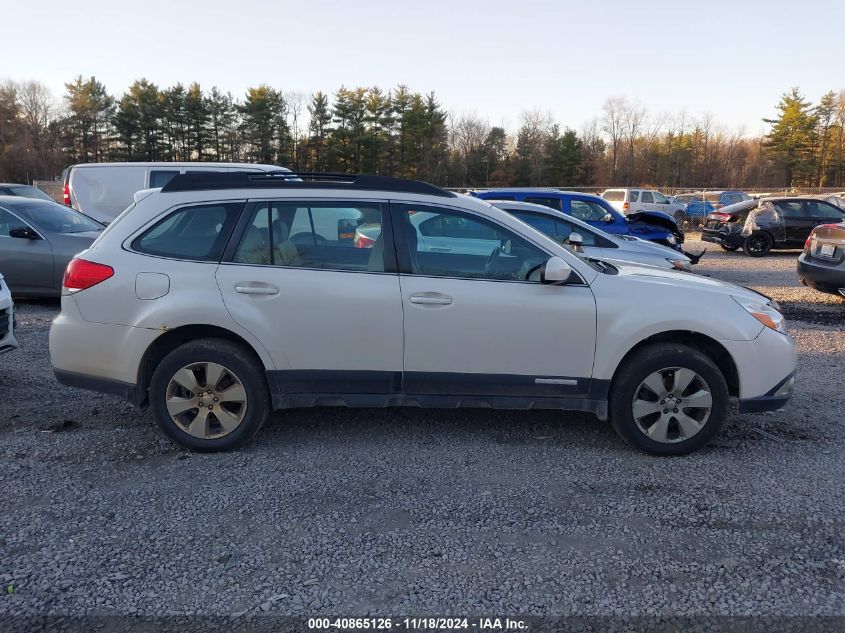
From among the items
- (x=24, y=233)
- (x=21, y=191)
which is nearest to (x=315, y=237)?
(x=24, y=233)

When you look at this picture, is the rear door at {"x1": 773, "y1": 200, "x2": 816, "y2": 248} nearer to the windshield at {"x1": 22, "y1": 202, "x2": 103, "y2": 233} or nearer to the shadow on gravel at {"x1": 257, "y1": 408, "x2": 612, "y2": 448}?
the shadow on gravel at {"x1": 257, "y1": 408, "x2": 612, "y2": 448}

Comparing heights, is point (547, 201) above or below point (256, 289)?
above

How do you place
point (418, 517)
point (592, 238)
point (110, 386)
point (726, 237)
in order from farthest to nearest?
point (726, 237) < point (592, 238) < point (110, 386) < point (418, 517)

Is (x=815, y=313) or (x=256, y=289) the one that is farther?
(x=815, y=313)

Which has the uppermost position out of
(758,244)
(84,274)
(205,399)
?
(84,274)

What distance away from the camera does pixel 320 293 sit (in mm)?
4246

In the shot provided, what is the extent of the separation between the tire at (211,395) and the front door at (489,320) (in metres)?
1.04

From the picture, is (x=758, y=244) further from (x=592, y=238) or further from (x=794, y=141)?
(x=794, y=141)

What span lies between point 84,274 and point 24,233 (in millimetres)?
5933

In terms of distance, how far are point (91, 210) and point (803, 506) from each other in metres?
12.0

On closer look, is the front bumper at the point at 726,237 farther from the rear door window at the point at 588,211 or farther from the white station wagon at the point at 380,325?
the white station wagon at the point at 380,325

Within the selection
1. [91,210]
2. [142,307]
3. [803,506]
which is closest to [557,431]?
[803,506]

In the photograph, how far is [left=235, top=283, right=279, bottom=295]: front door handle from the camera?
4258mm

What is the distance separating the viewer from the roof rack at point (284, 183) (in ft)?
14.7
